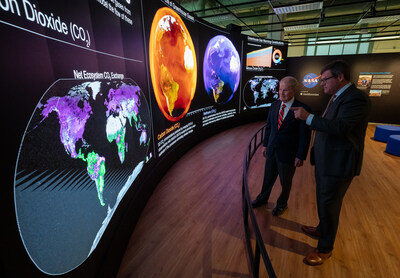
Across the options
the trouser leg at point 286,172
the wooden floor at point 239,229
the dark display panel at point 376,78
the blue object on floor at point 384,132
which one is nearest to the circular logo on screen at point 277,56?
the dark display panel at point 376,78

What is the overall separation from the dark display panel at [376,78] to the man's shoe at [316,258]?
9278 mm

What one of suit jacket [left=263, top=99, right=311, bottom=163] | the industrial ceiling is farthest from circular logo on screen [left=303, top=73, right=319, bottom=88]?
suit jacket [left=263, top=99, right=311, bottom=163]

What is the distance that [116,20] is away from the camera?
212 cm

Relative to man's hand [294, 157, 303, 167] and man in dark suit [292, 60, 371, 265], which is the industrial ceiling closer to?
man in dark suit [292, 60, 371, 265]

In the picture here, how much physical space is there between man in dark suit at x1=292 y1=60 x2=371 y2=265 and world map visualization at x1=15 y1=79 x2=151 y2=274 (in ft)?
6.10

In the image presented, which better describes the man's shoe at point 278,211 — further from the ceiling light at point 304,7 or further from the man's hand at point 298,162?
the ceiling light at point 304,7

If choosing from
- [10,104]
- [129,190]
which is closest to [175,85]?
[129,190]

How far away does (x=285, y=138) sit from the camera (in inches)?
103

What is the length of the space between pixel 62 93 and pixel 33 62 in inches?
9.1

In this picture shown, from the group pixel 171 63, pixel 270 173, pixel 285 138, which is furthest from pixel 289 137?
pixel 171 63

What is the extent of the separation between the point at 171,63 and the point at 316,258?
3.69 meters

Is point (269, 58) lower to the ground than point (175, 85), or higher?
higher

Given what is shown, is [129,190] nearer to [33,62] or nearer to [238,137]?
[33,62]

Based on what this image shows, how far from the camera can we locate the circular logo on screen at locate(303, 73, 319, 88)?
10031 mm
